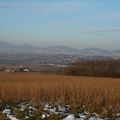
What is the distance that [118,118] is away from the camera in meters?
11.7

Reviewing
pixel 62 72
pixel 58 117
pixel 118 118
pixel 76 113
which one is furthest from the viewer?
pixel 62 72

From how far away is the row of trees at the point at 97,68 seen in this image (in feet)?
142

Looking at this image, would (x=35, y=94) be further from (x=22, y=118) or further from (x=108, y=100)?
(x=22, y=118)

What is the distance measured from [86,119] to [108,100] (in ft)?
16.9

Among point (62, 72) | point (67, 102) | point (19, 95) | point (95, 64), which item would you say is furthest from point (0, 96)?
point (62, 72)

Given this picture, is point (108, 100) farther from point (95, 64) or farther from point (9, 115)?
Answer: point (95, 64)

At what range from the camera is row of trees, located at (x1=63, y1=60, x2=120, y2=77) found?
43.4 metres

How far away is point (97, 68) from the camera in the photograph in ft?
147

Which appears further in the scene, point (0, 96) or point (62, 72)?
point (62, 72)

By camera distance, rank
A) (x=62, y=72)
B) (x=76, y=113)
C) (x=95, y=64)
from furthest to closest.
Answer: (x=62, y=72)
(x=95, y=64)
(x=76, y=113)

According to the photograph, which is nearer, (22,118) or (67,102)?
(22,118)

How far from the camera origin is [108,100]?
16188mm

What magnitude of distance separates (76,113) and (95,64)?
32107 millimetres

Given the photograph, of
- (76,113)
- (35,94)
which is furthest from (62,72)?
(76,113)
